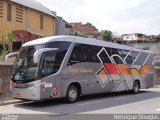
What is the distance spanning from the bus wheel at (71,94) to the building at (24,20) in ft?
46.8

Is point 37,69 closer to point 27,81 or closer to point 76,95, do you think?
point 27,81

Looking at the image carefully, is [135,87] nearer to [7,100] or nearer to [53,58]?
[53,58]

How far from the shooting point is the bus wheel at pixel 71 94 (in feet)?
55.2

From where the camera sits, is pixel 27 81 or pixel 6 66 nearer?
pixel 27 81

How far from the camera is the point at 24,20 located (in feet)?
116

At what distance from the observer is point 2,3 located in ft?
104

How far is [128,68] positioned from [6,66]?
8.34 meters

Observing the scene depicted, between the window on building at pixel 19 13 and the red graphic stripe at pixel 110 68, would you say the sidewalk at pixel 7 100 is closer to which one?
the red graphic stripe at pixel 110 68

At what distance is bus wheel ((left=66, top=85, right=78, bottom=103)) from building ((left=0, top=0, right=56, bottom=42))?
46.8 ft

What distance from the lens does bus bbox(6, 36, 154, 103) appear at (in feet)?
50.4

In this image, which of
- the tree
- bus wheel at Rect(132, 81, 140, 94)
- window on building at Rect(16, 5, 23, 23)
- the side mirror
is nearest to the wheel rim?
the side mirror

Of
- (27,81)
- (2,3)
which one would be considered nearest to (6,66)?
(27,81)

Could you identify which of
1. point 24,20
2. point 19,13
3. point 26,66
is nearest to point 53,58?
point 26,66

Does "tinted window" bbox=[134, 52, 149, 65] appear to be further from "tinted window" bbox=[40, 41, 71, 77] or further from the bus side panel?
the bus side panel
